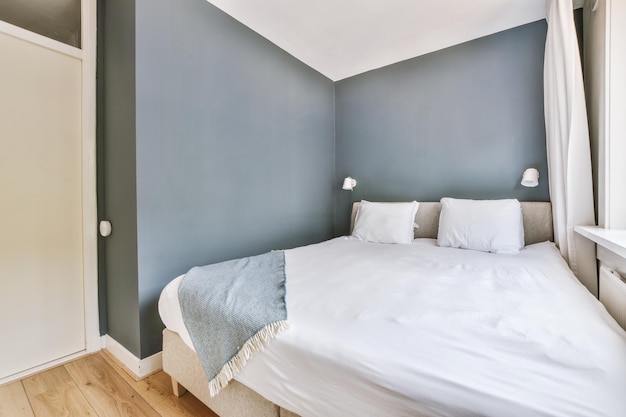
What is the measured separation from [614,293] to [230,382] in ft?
5.86

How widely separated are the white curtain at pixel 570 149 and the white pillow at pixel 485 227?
253mm

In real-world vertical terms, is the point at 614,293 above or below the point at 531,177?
below

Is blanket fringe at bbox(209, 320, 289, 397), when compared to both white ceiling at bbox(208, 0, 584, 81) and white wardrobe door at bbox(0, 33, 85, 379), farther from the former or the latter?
white ceiling at bbox(208, 0, 584, 81)

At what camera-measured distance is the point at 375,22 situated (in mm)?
2203

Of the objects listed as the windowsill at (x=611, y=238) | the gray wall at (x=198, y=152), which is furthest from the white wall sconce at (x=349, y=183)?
the windowsill at (x=611, y=238)

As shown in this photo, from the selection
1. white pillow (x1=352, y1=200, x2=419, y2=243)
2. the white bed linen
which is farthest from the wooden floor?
white pillow (x1=352, y1=200, x2=419, y2=243)

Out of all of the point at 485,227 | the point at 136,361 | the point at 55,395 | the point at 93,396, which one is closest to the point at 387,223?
the point at 485,227

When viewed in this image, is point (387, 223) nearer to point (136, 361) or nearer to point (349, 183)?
point (349, 183)

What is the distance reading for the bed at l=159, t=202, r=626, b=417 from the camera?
59 centimetres

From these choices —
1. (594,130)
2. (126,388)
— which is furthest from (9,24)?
(594,130)

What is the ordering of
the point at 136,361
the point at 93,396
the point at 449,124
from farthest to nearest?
1. the point at 449,124
2. the point at 136,361
3. the point at 93,396

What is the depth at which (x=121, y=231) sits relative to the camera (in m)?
1.69

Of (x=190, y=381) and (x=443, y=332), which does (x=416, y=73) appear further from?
(x=190, y=381)

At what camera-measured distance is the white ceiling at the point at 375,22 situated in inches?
78.7
